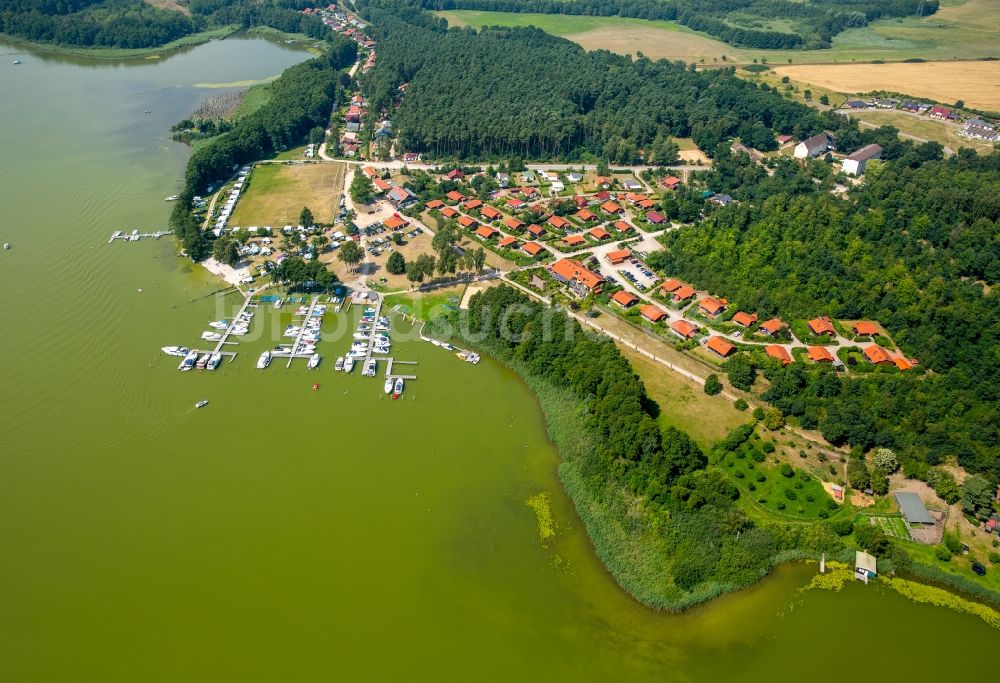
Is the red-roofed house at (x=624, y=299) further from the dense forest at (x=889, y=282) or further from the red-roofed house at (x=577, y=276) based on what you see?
the dense forest at (x=889, y=282)

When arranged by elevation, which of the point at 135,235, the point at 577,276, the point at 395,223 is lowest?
the point at 577,276

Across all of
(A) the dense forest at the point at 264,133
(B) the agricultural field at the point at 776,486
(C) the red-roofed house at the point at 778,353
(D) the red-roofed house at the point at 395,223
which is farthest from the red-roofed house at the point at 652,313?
(A) the dense forest at the point at 264,133

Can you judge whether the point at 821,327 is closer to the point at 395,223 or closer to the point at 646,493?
the point at 646,493

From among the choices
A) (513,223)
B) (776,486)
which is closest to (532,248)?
(513,223)

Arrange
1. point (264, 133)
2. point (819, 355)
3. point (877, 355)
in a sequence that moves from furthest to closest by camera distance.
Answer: point (264, 133) < point (819, 355) < point (877, 355)

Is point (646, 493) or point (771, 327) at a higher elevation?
point (771, 327)

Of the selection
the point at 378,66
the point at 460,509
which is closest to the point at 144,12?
the point at 378,66
